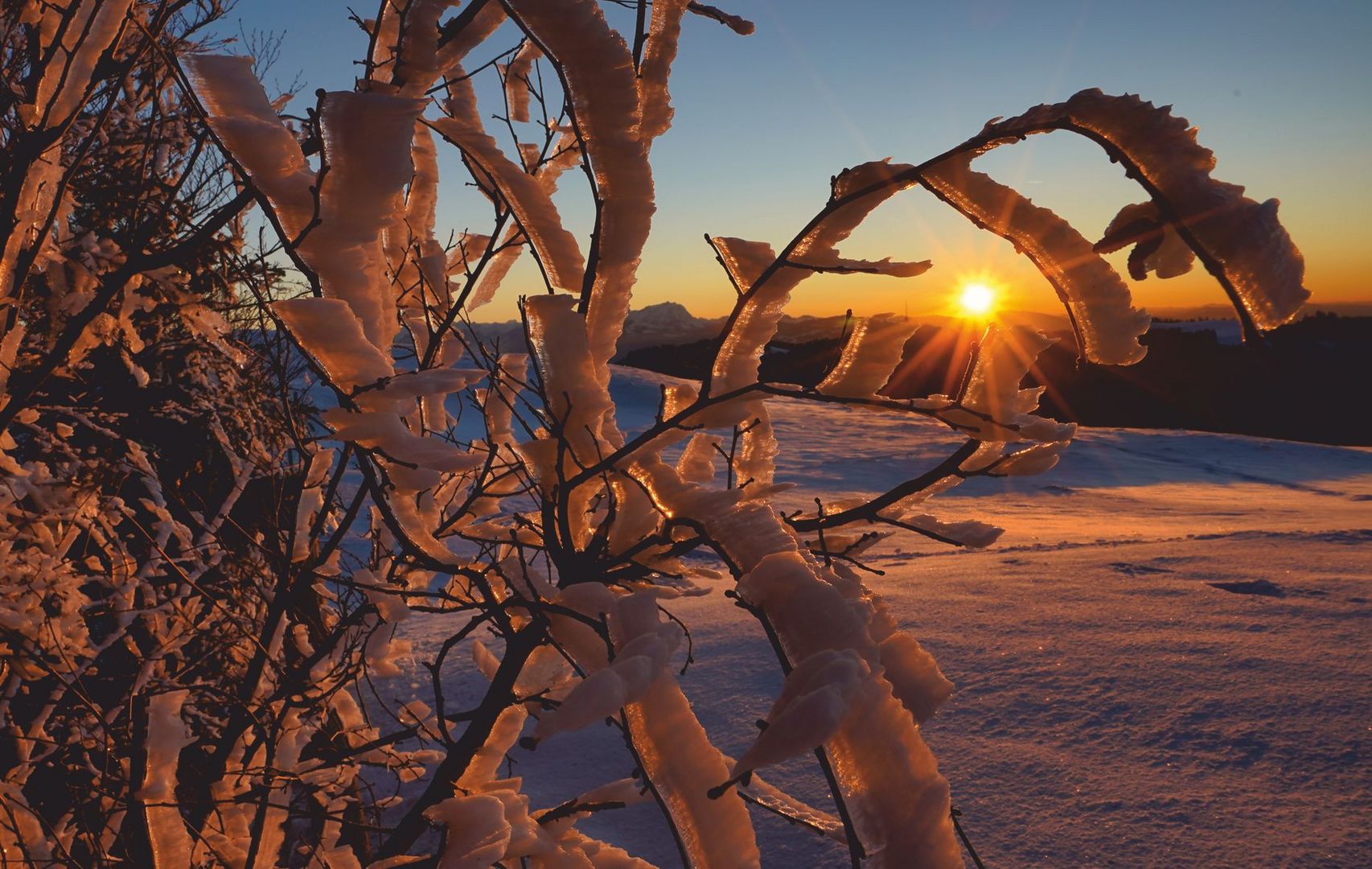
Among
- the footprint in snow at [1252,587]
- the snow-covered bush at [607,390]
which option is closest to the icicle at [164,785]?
the snow-covered bush at [607,390]

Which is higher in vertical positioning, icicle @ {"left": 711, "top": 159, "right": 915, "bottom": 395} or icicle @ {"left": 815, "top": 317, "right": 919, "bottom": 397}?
icicle @ {"left": 711, "top": 159, "right": 915, "bottom": 395}

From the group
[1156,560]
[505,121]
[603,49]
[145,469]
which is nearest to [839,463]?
[1156,560]

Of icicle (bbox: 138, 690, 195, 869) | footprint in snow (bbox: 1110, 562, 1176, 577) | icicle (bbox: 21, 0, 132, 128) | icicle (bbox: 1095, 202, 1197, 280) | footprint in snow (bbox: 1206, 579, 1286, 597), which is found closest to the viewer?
icicle (bbox: 1095, 202, 1197, 280)

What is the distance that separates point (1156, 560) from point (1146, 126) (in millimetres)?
6946

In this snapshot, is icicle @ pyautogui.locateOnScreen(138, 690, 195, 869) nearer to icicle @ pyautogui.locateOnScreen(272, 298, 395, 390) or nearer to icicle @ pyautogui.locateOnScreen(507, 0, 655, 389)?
icicle @ pyautogui.locateOnScreen(272, 298, 395, 390)

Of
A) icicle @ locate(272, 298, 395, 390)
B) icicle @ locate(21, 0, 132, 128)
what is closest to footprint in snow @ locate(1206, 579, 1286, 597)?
icicle @ locate(272, 298, 395, 390)

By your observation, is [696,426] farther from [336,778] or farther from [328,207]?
[336,778]

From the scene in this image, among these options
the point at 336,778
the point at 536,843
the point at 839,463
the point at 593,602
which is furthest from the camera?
the point at 839,463

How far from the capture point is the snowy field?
311cm

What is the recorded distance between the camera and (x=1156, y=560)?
6.57 meters

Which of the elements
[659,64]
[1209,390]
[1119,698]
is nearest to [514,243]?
[659,64]

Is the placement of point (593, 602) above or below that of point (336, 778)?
above

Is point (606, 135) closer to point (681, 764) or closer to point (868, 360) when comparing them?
point (868, 360)

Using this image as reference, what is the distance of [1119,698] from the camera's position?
13.3ft
